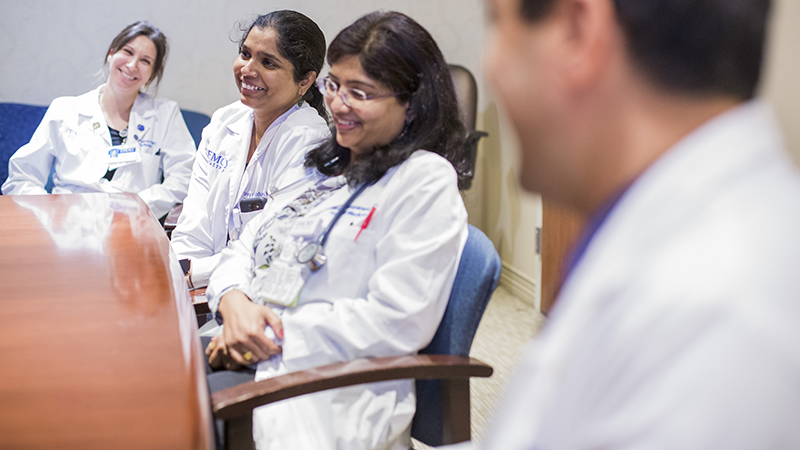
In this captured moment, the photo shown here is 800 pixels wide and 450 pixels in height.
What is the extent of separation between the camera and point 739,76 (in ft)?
1.44

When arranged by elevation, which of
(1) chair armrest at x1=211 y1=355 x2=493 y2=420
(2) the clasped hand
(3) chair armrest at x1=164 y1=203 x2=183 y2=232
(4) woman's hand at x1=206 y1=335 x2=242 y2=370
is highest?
(1) chair armrest at x1=211 y1=355 x2=493 y2=420

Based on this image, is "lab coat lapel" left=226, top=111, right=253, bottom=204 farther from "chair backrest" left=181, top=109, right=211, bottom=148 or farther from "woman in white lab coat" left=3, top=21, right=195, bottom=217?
"chair backrest" left=181, top=109, right=211, bottom=148

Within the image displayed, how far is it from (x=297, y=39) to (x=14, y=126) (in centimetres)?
237

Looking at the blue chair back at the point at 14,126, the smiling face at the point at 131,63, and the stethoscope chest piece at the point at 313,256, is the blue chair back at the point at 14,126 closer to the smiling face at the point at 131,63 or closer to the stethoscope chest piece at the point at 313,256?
the smiling face at the point at 131,63

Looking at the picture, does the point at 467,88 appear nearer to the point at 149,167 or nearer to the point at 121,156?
the point at 149,167

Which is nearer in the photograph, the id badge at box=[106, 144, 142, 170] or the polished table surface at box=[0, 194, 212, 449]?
the polished table surface at box=[0, 194, 212, 449]

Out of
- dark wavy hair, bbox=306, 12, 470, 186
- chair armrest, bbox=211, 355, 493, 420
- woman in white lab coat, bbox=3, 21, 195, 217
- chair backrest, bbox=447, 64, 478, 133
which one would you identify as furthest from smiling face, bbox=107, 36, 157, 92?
chair armrest, bbox=211, 355, 493, 420

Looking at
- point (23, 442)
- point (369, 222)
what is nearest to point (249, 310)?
point (369, 222)

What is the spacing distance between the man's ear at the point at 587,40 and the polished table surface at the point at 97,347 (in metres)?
0.53

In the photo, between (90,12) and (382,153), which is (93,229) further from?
(90,12)

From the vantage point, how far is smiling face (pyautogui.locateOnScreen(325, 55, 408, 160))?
1413 mm

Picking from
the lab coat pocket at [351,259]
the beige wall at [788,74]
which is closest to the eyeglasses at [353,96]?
the lab coat pocket at [351,259]

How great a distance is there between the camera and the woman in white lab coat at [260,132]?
2045 mm

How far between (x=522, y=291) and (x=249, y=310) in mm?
2541
